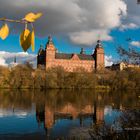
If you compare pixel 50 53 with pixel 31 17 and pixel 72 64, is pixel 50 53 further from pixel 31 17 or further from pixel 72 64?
pixel 31 17

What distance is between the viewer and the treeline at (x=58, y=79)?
70.0 m

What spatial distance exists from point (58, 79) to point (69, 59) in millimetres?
46682

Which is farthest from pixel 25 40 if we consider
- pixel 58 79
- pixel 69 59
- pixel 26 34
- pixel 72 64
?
pixel 69 59

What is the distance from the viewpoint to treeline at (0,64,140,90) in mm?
70000

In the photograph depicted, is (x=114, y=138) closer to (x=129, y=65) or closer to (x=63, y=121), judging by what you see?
(x=129, y=65)

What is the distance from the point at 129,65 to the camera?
924 centimetres

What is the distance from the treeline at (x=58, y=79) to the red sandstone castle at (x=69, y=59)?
123 ft

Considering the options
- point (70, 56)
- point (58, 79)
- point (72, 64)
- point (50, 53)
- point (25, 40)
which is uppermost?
point (50, 53)

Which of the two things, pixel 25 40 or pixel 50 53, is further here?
pixel 50 53

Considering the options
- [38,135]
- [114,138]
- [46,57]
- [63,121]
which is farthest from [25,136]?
[46,57]

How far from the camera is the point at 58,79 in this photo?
244ft

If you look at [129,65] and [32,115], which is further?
[32,115]

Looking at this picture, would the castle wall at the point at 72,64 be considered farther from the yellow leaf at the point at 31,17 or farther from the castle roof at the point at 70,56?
the yellow leaf at the point at 31,17

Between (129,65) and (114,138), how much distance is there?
2.55 m
